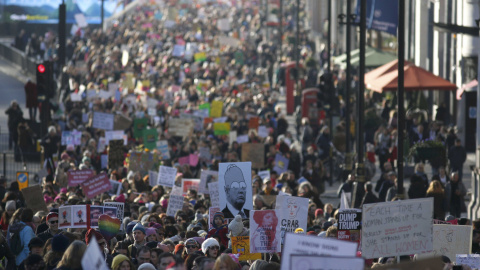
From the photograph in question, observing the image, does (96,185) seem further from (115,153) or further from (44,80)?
(44,80)

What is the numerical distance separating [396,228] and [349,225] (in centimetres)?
178

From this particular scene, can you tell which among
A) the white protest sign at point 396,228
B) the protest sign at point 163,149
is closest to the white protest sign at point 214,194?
the white protest sign at point 396,228

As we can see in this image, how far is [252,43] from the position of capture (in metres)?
65.7

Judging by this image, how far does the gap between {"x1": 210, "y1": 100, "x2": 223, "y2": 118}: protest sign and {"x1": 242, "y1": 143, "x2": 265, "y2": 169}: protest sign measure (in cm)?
745

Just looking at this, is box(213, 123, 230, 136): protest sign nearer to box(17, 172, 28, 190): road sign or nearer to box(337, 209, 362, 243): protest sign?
box(17, 172, 28, 190): road sign

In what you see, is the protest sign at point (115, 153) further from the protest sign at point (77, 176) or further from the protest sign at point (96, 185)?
the protest sign at point (96, 185)

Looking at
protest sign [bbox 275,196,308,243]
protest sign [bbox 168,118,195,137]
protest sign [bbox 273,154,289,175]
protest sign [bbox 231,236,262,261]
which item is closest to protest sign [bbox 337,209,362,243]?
protest sign [bbox 275,196,308,243]

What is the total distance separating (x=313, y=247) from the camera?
8.82 meters

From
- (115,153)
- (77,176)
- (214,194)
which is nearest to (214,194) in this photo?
(214,194)

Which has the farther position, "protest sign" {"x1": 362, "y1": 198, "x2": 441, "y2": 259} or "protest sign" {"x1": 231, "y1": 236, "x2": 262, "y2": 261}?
"protest sign" {"x1": 231, "y1": 236, "x2": 262, "y2": 261}

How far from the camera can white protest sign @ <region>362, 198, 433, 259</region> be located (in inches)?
483

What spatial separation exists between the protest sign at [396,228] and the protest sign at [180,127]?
18.1 metres

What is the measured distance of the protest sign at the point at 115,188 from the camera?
21.1m

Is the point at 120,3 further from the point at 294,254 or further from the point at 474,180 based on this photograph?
the point at 294,254
